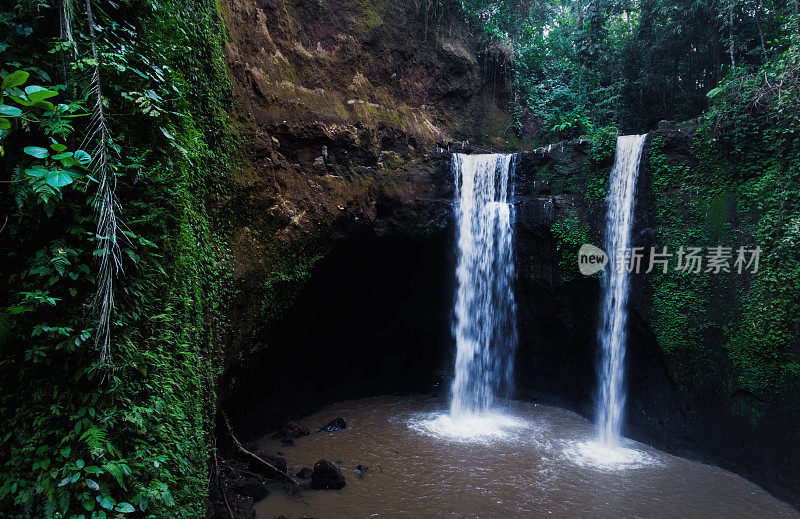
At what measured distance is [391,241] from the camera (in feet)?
26.3

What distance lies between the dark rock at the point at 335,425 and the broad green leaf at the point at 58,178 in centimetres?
587

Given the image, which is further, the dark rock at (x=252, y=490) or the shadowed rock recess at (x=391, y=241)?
the shadowed rock recess at (x=391, y=241)

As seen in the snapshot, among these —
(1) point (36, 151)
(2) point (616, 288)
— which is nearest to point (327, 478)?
(1) point (36, 151)

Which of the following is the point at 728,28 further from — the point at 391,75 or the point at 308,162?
the point at 308,162

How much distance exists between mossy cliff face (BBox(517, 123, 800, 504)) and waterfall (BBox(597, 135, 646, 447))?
16 centimetres

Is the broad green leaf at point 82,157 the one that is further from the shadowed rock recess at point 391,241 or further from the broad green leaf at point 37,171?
the shadowed rock recess at point 391,241

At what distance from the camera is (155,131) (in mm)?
3258

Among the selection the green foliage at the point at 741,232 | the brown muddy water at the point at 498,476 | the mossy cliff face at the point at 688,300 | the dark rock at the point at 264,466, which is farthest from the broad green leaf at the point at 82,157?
the green foliage at the point at 741,232

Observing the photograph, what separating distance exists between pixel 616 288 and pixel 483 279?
2.47 m

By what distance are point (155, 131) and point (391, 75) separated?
638 cm

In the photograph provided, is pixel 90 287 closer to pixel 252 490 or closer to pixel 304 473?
pixel 252 490

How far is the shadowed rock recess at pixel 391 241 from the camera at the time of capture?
5.79 metres

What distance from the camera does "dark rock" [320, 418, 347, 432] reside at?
7206mm

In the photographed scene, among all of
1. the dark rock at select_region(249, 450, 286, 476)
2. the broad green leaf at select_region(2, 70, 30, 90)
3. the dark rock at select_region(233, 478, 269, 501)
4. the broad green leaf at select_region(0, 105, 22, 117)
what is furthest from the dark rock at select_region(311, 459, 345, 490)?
the broad green leaf at select_region(2, 70, 30, 90)
